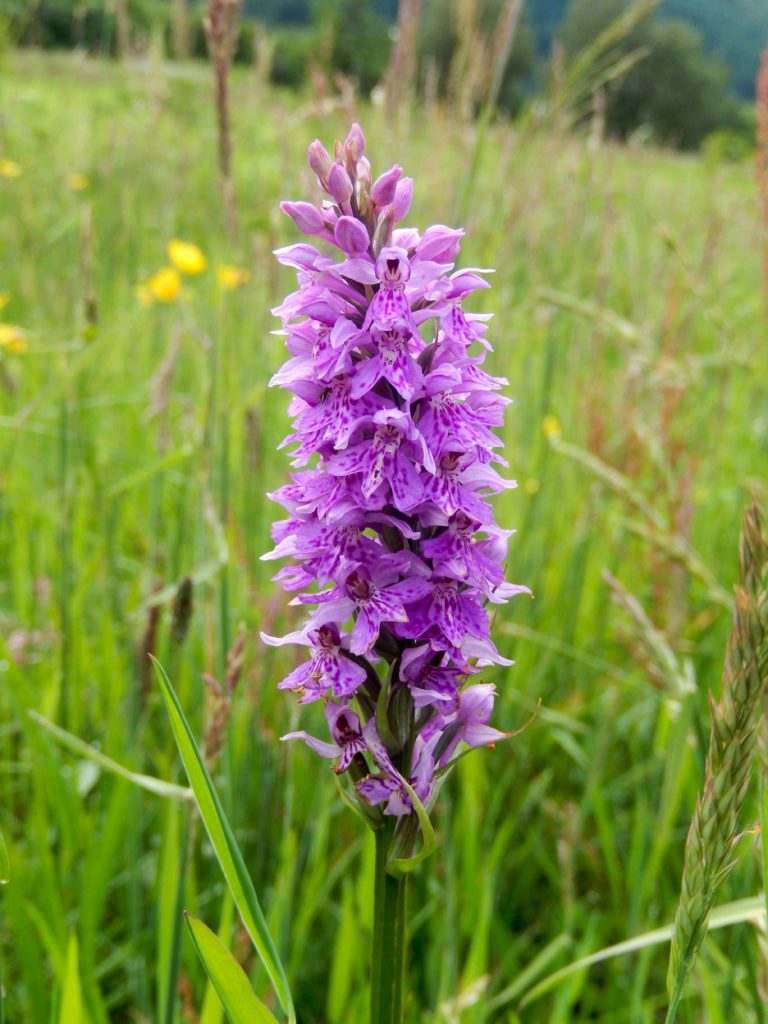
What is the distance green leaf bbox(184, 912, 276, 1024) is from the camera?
856 mm

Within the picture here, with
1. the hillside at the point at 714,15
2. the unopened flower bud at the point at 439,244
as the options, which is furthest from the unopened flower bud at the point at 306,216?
the hillside at the point at 714,15

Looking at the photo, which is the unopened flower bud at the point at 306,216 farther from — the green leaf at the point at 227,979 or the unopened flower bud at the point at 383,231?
the green leaf at the point at 227,979

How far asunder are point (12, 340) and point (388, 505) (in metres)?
3.45

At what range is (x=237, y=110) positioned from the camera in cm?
637

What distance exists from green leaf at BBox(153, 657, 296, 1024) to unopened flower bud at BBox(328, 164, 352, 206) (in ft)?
1.92

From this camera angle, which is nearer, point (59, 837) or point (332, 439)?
point (332, 439)

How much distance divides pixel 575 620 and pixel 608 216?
145 cm

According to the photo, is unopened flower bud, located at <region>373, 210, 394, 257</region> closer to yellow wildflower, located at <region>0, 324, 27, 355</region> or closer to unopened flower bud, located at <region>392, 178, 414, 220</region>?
unopened flower bud, located at <region>392, 178, 414, 220</region>

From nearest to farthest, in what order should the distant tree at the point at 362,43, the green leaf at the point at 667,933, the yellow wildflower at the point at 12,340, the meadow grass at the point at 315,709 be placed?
1. the green leaf at the point at 667,933
2. the meadow grass at the point at 315,709
3. the yellow wildflower at the point at 12,340
4. the distant tree at the point at 362,43

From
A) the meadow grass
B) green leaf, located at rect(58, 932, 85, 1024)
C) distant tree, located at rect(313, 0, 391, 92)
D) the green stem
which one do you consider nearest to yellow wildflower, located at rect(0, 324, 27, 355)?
the meadow grass

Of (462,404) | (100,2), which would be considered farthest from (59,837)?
(100,2)

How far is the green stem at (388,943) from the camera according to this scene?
100 cm

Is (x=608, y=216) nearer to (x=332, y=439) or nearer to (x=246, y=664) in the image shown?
(x=246, y=664)

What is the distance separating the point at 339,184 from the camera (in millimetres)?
1079
